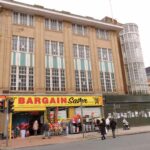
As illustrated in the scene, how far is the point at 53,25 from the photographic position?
92.0ft

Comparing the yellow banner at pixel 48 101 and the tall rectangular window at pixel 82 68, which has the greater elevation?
the tall rectangular window at pixel 82 68

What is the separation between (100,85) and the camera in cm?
2784

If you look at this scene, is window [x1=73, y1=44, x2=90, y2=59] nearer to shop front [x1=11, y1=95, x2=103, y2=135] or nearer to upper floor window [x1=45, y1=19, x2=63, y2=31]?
upper floor window [x1=45, y1=19, x2=63, y2=31]

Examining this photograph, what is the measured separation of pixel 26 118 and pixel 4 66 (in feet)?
20.6

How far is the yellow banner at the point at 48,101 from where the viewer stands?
2233 centimetres

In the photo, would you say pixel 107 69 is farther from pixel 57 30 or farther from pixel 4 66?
pixel 4 66

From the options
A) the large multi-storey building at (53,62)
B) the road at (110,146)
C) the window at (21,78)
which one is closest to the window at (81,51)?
the large multi-storey building at (53,62)

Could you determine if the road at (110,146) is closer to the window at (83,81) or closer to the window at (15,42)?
the window at (83,81)

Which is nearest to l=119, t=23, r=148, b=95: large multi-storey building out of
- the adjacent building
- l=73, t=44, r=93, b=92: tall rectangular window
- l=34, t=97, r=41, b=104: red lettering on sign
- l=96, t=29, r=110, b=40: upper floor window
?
the adjacent building

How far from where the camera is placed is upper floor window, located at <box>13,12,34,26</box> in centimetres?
2593

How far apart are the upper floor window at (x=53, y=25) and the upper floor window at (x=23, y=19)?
A: 200 cm

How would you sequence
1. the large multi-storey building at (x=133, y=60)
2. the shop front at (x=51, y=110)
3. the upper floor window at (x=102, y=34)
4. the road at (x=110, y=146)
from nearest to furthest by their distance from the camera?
the road at (x=110, y=146), the shop front at (x=51, y=110), the upper floor window at (x=102, y=34), the large multi-storey building at (x=133, y=60)

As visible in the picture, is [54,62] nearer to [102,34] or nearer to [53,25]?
[53,25]

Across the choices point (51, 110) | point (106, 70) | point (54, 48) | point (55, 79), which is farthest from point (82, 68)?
point (51, 110)
